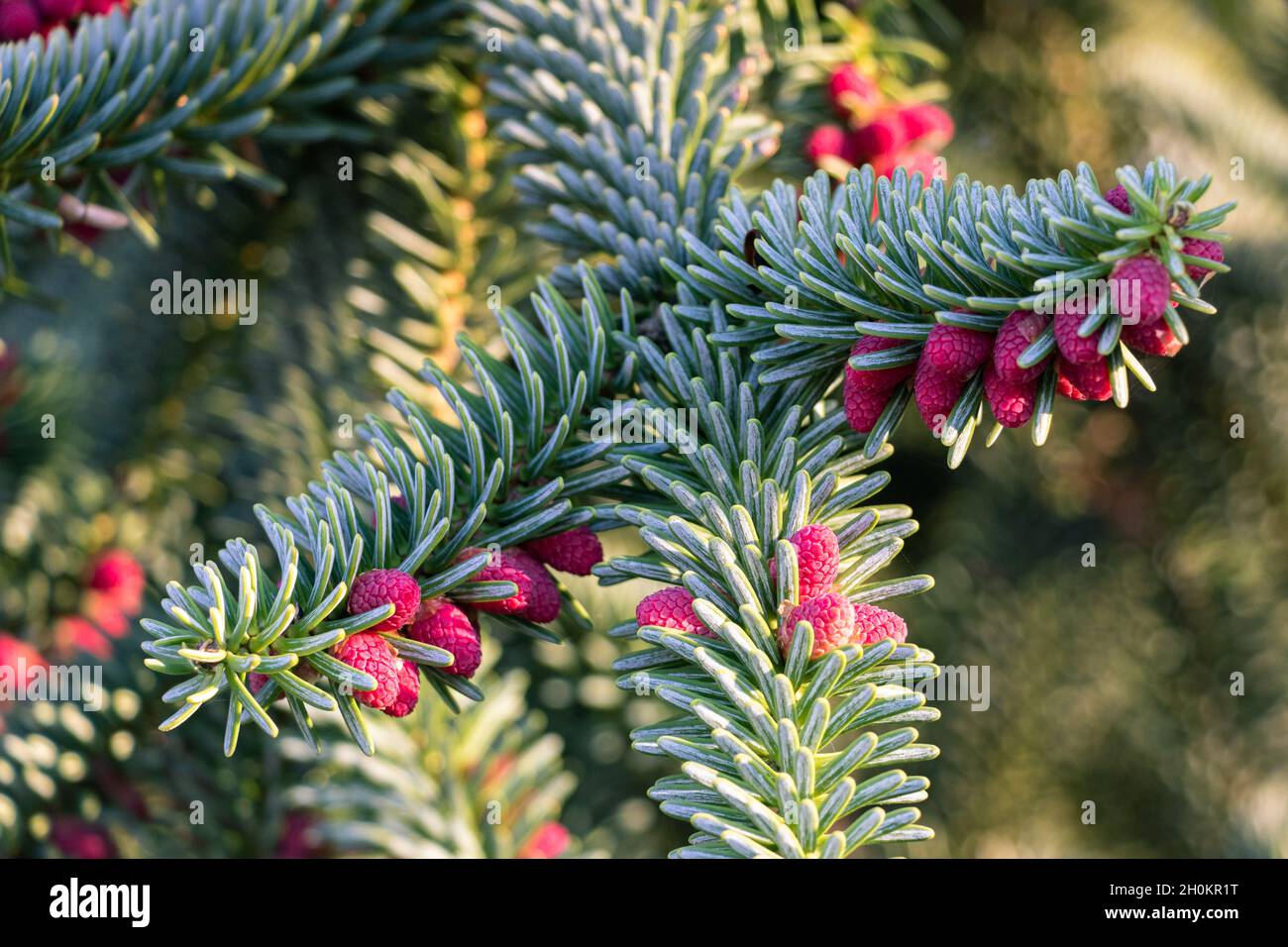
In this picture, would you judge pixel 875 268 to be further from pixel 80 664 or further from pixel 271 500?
pixel 80 664

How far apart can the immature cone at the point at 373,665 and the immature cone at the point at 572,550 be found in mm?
107

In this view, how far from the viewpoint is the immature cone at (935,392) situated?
46 centimetres

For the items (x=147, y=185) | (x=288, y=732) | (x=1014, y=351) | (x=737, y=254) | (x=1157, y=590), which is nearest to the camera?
(x=1014, y=351)

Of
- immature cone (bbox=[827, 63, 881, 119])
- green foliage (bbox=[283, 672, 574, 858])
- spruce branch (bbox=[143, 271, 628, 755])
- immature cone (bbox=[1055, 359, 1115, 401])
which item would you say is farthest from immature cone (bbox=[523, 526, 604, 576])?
immature cone (bbox=[827, 63, 881, 119])

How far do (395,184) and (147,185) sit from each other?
0.22m

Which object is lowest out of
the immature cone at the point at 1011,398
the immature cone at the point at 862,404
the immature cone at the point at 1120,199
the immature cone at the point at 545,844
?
the immature cone at the point at 545,844

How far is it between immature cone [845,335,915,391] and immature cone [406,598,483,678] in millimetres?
214

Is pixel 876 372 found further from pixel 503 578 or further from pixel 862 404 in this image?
pixel 503 578

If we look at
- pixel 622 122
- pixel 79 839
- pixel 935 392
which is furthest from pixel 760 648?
pixel 79 839

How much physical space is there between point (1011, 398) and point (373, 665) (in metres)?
0.30

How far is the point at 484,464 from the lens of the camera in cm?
53

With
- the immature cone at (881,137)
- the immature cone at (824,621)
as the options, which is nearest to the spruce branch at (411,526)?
the immature cone at (824,621)

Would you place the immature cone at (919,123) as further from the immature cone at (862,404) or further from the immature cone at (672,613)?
the immature cone at (672,613)
